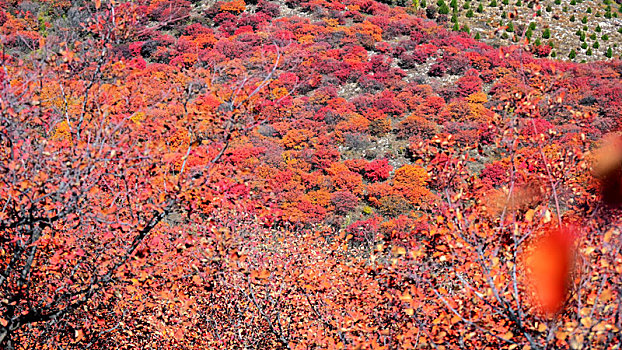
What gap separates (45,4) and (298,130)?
25480mm

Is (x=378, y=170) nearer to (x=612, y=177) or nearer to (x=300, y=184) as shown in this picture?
(x=300, y=184)

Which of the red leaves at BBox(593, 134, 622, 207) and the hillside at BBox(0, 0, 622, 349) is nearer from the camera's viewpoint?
the red leaves at BBox(593, 134, 622, 207)

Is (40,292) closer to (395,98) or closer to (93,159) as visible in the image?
(93,159)

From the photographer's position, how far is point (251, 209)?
48.6ft

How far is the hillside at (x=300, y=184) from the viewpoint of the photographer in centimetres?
466

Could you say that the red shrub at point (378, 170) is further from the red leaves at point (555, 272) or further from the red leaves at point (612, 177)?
the red leaves at point (555, 272)

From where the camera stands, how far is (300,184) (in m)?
22.5

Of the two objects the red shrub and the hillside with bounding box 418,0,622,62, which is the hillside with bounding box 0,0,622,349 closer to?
the red shrub

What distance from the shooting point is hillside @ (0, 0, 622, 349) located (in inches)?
184

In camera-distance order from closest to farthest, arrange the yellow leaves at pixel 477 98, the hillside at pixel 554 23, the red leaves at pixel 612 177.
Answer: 1. the red leaves at pixel 612 177
2. the yellow leaves at pixel 477 98
3. the hillside at pixel 554 23

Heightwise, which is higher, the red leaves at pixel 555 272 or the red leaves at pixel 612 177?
the red leaves at pixel 612 177

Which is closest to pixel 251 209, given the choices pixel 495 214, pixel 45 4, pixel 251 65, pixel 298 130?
pixel 495 214

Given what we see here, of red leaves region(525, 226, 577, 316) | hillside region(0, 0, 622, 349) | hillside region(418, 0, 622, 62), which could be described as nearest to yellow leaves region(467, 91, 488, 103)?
hillside region(0, 0, 622, 349)

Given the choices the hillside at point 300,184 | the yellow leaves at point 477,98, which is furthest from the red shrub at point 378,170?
the yellow leaves at point 477,98
